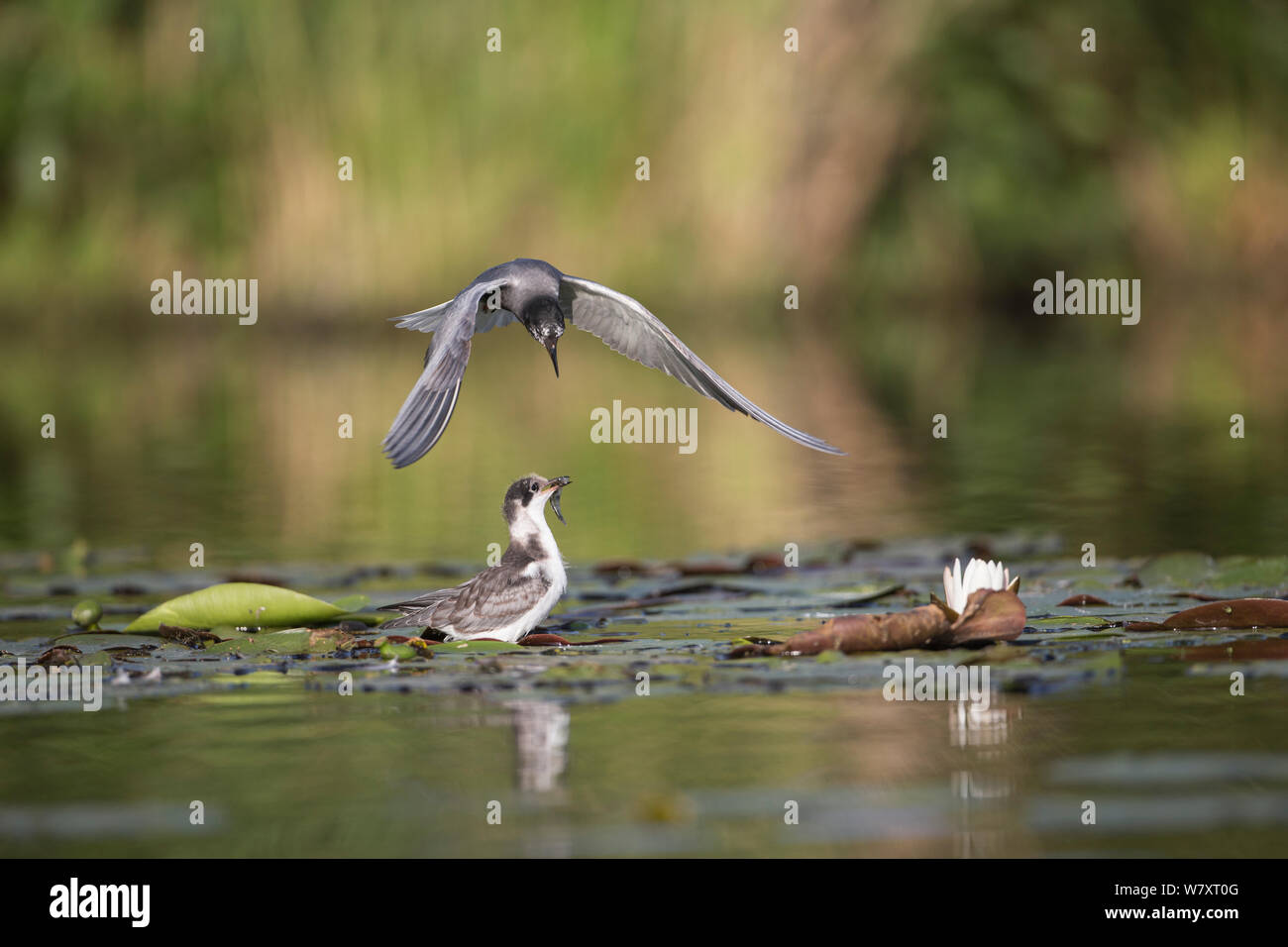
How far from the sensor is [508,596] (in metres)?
6.16

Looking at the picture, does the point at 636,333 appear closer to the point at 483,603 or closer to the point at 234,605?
the point at 483,603

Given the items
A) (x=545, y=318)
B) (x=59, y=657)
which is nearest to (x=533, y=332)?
(x=545, y=318)

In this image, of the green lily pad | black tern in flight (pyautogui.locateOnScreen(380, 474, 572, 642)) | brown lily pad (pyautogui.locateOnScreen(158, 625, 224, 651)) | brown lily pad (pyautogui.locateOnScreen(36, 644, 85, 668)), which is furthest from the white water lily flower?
brown lily pad (pyautogui.locateOnScreen(36, 644, 85, 668))

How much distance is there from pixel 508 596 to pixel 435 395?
0.83 meters

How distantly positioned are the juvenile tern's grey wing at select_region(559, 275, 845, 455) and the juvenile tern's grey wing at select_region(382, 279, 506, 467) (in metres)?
0.87

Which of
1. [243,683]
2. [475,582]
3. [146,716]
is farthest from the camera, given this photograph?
[475,582]

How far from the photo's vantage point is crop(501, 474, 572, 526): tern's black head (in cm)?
661

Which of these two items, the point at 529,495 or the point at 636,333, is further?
the point at 636,333

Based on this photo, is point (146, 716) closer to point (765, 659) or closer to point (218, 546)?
point (765, 659)

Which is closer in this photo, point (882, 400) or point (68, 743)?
point (68, 743)

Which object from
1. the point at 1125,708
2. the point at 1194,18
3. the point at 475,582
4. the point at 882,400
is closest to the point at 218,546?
the point at 475,582

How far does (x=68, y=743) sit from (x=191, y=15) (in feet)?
55.9

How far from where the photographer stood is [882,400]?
1470 cm
